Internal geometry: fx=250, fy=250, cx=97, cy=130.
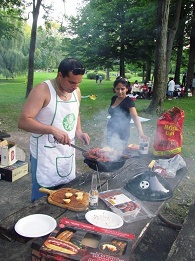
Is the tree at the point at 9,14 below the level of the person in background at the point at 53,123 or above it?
above

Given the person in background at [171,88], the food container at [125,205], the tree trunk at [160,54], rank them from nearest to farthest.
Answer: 1. the food container at [125,205]
2. the tree trunk at [160,54]
3. the person in background at [171,88]

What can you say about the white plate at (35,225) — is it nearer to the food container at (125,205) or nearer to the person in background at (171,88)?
the food container at (125,205)

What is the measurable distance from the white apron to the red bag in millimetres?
1369

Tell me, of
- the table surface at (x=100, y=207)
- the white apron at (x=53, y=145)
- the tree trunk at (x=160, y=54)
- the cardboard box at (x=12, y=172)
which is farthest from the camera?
the tree trunk at (x=160, y=54)

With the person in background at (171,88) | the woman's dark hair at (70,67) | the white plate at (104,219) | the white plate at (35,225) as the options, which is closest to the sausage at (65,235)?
the white plate at (35,225)

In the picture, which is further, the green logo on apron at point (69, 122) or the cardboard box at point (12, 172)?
the cardboard box at point (12, 172)

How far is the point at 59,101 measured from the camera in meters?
2.21

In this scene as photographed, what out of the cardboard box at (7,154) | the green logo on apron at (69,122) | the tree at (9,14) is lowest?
the cardboard box at (7,154)

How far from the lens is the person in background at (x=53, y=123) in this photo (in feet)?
6.96

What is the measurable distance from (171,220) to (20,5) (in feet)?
45.6

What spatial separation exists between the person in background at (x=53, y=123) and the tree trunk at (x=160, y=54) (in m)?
7.90

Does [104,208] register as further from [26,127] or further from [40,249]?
[26,127]

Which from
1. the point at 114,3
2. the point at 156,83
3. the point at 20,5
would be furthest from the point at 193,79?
the point at 20,5

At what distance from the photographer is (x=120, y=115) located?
404 centimetres
